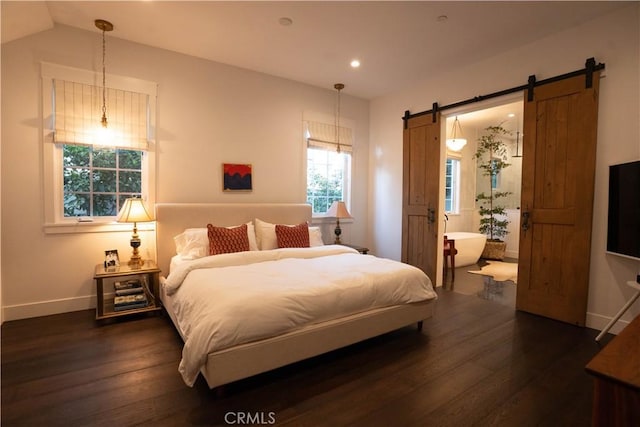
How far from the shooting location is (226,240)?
10.5 ft

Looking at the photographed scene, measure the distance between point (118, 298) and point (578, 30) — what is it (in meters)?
5.29

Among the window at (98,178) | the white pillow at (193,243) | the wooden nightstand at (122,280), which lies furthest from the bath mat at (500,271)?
the window at (98,178)

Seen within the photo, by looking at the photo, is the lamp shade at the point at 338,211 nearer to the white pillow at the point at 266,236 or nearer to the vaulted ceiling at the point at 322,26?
the white pillow at the point at 266,236

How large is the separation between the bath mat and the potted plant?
0.37 metres

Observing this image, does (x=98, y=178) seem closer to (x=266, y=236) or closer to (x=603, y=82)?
(x=266, y=236)

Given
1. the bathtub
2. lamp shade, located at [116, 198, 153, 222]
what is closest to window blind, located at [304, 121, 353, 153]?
lamp shade, located at [116, 198, 153, 222]

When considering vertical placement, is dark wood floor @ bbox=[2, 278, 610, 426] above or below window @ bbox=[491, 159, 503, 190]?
below

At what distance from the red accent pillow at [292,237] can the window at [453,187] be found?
4.26 metres

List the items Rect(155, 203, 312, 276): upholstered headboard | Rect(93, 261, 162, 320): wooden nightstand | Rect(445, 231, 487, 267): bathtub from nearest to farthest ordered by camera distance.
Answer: Rect(93, 261, 162, 320): wooden nightstand
Rect(155, 203, 312, 276): upholstered headboard
Rect(445, 231, 487, 267): bathtub

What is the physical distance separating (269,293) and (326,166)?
325cm

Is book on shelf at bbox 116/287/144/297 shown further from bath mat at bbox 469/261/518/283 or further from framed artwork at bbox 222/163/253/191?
bath mat at bbox 469/261/518/283

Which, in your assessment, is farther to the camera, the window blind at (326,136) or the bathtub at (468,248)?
the bathtub at (468,248)

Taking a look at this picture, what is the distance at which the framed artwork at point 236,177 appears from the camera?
3.91 metres

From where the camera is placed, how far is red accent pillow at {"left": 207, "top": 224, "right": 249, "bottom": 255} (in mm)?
3132
